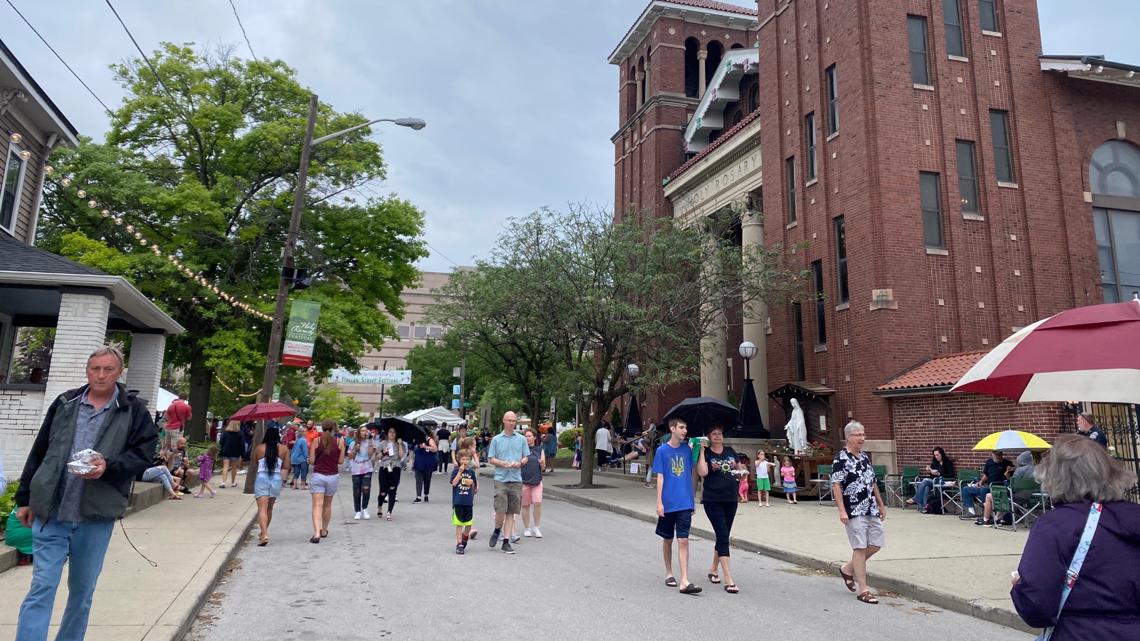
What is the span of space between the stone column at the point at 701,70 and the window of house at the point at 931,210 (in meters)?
16.5

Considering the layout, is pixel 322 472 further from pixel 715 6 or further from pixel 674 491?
pixel 715 6

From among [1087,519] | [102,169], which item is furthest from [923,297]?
[102,169]

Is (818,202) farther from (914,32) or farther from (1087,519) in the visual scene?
(1087,519)

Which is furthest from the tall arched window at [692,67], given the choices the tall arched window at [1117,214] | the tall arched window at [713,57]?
the tall arched window at [1117,214]

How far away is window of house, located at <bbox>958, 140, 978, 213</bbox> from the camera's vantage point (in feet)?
70.5

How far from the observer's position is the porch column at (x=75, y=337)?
41.3 ft

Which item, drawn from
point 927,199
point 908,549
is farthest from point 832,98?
point 908,549

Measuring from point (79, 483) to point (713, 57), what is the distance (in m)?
36.8

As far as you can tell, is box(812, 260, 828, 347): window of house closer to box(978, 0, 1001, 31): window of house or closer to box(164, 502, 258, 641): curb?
box(978, 0, 1001, 31): window of house

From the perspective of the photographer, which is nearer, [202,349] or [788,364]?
[788,364]

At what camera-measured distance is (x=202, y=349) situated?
26875 millimetres

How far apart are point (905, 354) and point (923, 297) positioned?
163 cm

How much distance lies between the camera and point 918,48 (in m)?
22.1

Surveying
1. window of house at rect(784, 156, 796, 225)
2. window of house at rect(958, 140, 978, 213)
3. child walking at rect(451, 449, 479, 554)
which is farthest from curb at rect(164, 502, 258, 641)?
window of house at rect(958, 140, 978, 213)
